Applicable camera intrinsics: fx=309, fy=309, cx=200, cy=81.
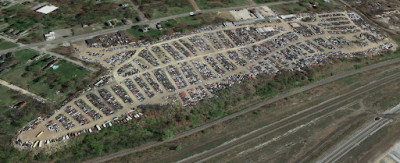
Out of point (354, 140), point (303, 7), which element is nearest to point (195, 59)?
point (354, 140)

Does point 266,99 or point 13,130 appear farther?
point 266,99

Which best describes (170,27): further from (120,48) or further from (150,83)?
(150,83)

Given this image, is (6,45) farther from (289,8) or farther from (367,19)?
(367,19)

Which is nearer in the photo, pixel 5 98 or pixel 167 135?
pixel 167 135

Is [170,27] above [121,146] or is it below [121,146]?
above

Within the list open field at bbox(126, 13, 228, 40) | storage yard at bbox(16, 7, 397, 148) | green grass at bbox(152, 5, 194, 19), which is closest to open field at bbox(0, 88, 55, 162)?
storage yard at bbox(16, 7, 397, 148)

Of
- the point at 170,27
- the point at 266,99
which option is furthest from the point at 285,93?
the point at 170,27

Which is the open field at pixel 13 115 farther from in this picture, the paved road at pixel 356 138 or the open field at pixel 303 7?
the open field at pixel 303 7
